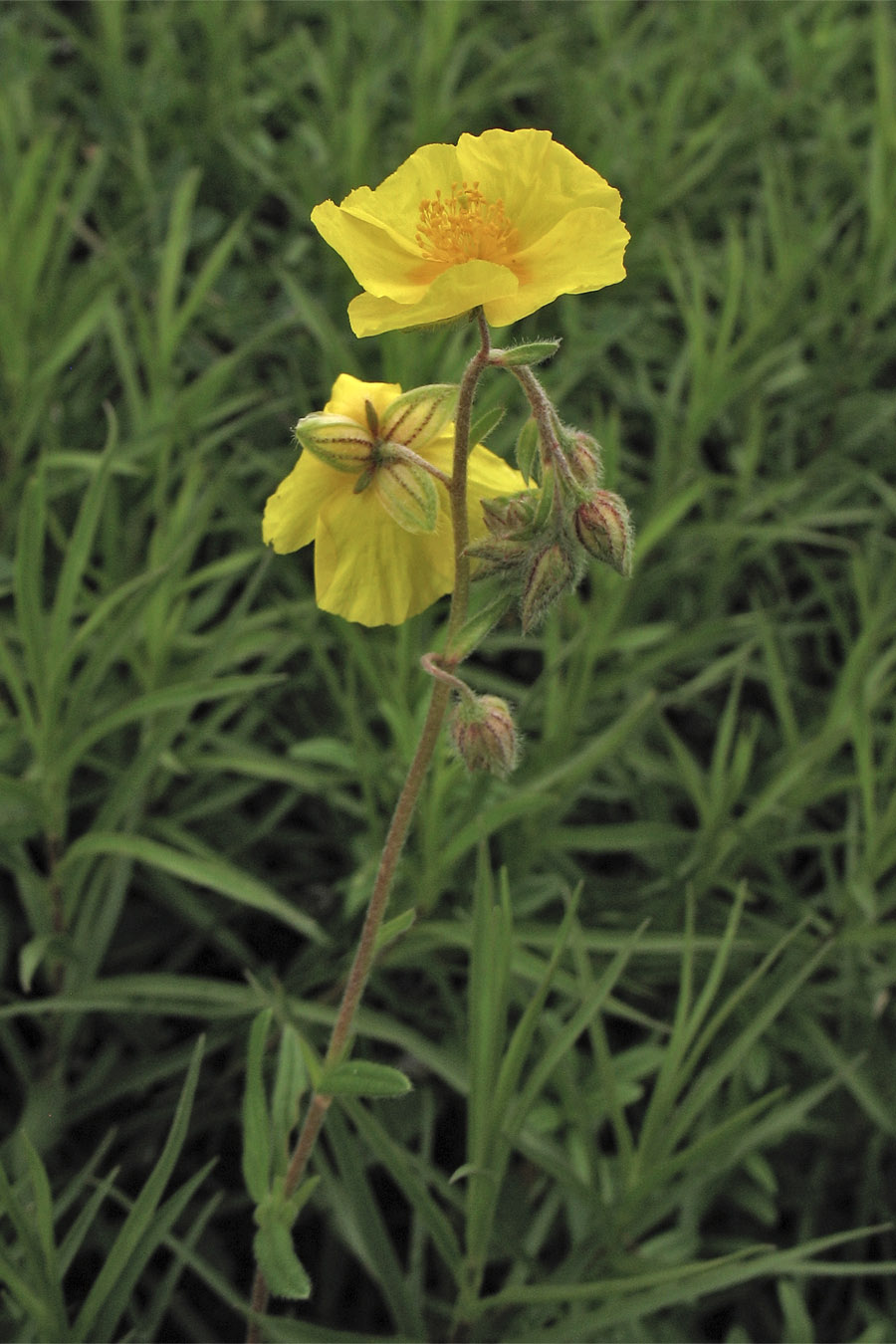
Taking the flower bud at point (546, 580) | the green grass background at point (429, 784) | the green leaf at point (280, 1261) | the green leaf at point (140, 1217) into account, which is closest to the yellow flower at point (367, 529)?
the flower bud at point (546, 580)

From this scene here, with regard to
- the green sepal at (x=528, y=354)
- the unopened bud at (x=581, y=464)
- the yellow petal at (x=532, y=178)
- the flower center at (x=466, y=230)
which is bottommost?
the unopened bud at (x=581, y=464)

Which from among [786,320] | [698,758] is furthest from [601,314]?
[698,758]

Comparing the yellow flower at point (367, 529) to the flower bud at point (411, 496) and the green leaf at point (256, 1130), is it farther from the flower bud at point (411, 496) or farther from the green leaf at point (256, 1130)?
the green leaf at point (256, 1130)

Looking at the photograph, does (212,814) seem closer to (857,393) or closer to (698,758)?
(698,758)

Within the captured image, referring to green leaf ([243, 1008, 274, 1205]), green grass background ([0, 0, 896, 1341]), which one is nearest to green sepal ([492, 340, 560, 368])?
green grass background ([0, 0, 896, 1341])

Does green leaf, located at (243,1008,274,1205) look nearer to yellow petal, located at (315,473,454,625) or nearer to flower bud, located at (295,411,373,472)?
yellow petal, located at (315,473,454,625)
